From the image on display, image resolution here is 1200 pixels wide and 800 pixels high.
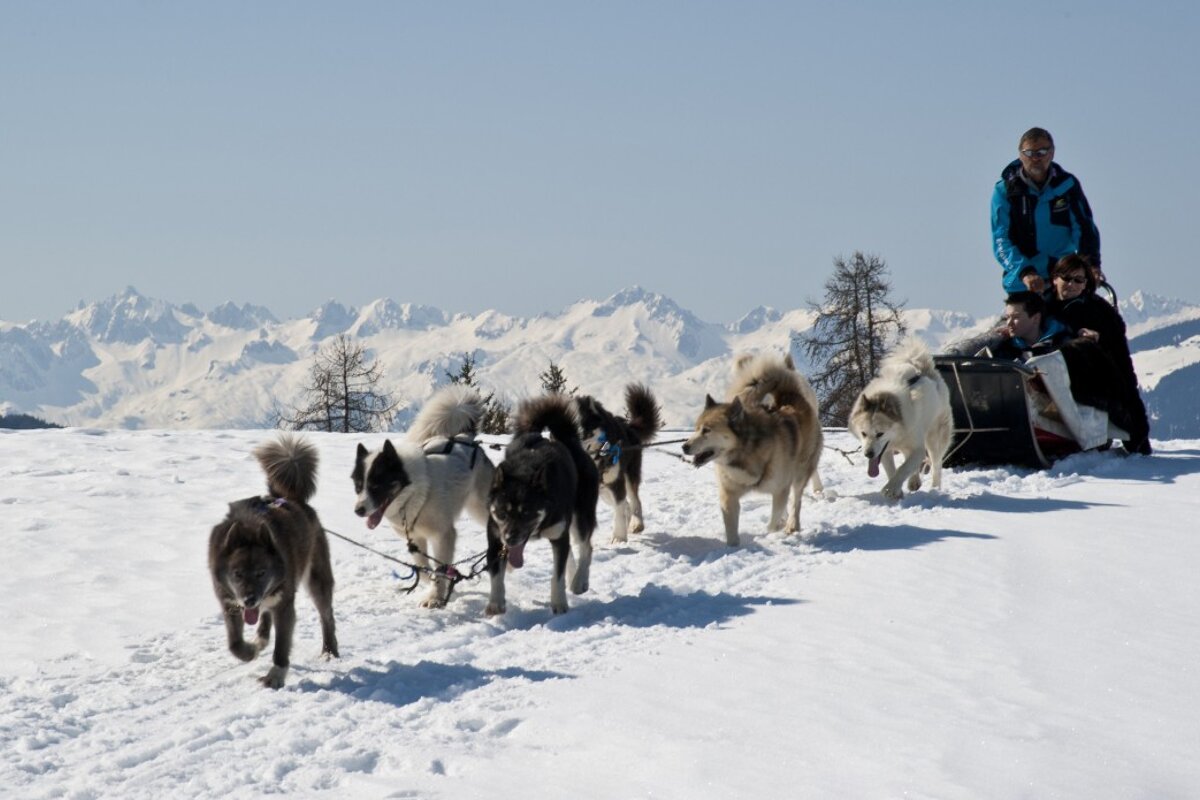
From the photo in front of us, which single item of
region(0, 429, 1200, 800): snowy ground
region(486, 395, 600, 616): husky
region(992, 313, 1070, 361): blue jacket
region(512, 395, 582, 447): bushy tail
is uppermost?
region(992, 313, 1070, 361): blue jacket

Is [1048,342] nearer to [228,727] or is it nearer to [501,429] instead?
[228,727]

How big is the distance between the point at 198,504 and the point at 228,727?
6.49 meters

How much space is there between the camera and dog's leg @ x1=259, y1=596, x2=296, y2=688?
565 cm

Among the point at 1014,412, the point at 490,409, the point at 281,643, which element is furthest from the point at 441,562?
the point at 490,409

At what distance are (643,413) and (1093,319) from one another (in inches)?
210

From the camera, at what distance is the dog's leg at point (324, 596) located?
20.3 ft

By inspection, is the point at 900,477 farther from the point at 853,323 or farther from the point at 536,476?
the point at 853,323

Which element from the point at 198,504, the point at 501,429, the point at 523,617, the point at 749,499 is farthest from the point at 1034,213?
the point at 501,429

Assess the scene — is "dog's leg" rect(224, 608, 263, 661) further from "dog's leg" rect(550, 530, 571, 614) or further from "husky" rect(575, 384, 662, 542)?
"husky" rect(575, 384, 662, 542)

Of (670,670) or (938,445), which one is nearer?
(670,670)

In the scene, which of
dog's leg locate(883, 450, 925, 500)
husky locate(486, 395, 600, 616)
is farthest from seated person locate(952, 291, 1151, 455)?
husky locate(486, 395, 600, 616)

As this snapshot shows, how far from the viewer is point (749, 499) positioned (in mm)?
11617

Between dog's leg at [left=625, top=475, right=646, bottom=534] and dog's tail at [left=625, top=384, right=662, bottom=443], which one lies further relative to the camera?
dog's tail at [left=625, top=384, right=662, bottom=443]

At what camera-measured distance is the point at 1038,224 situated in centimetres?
1246
